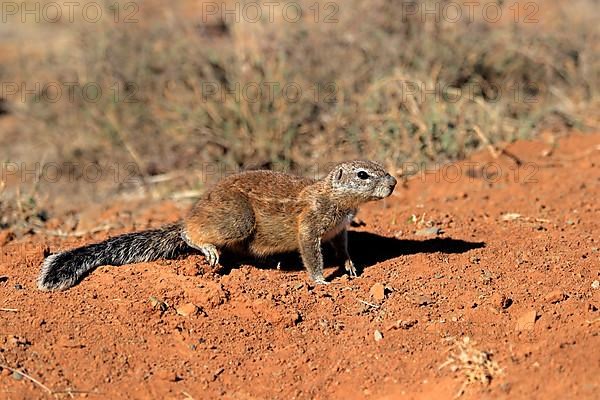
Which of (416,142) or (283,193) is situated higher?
(283,193)

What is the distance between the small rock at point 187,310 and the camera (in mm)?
5031

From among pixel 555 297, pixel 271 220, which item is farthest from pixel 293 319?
pixel 555 297

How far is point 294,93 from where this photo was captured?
30.4 ft

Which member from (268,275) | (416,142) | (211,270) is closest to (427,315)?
(268,275)

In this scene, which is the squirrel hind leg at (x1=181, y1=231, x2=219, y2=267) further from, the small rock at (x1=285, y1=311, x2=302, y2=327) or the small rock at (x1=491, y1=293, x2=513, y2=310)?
the small rock at (x1=491, y1=293, x2=513, y2=310)

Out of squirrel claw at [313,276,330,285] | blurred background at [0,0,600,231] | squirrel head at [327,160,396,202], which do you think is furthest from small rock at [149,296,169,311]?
blurred background at [0,0,600,231]

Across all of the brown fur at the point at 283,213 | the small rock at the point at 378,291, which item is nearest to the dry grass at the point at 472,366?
the small rock at the point at 378,291

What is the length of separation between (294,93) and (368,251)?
3.49m

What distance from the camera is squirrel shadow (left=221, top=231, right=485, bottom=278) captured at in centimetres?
596

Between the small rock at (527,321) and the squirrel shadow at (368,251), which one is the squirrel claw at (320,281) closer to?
the squirrel shadow at (368,251)

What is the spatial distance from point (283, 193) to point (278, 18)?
223 inches

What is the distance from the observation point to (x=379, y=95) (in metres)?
8.97

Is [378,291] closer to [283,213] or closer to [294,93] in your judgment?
[283,213]

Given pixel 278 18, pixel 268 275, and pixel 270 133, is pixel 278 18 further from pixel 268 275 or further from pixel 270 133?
pixel 268 275
